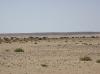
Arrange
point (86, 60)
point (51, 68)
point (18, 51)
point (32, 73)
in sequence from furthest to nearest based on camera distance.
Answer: point (18, 51) < point (86, 60) < point (51, 68) < point (32, 73)

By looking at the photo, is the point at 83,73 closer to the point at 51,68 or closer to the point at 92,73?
the point at 92,73

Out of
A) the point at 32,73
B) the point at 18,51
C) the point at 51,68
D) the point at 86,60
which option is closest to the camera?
the point at 32,73

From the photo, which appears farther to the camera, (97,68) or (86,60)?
(86,60)

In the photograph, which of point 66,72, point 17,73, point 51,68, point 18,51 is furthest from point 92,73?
point 18,51

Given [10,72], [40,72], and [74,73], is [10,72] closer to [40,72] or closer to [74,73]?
[40,72]

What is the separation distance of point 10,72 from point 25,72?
3.55 ft

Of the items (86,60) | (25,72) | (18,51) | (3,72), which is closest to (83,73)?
(25,72)

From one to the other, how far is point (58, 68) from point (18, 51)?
53.0 feet

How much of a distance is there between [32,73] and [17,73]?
1.03 metres

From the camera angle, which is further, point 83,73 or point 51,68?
point 51,68

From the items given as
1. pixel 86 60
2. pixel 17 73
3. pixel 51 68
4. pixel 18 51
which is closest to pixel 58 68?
pixel 51 68

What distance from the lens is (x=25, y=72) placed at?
1898 cm

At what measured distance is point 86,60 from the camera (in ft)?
85.7

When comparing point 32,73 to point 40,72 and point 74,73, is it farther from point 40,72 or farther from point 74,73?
point 74,73
